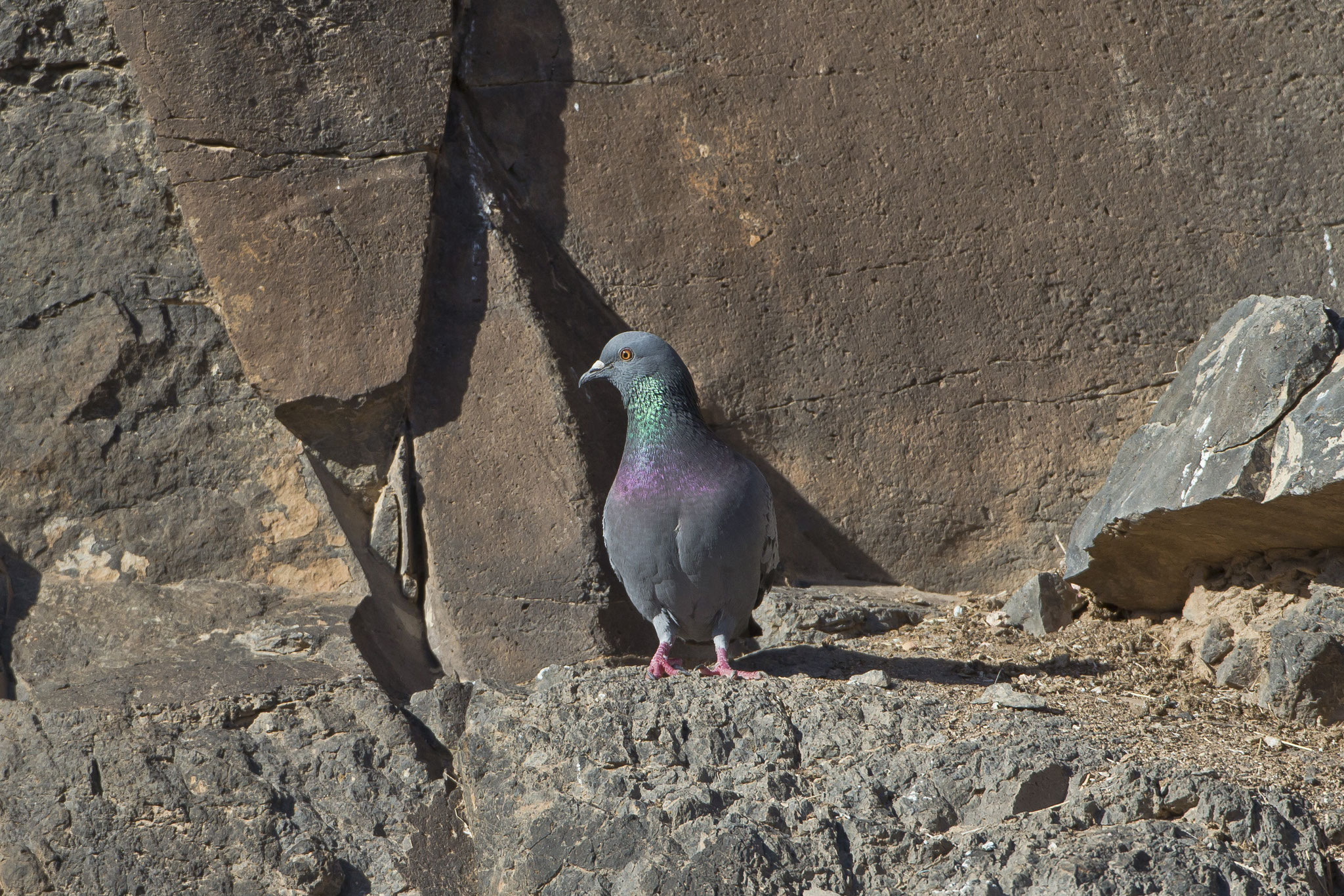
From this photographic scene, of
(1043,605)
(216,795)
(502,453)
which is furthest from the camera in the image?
(502,453)

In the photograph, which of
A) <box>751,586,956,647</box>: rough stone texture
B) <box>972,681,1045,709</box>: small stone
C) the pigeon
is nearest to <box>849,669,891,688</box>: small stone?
<box>972,681,1045,709</box>: small stone

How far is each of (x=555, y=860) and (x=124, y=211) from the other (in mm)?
3006

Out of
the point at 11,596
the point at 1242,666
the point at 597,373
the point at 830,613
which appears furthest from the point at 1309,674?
the point at 11,596

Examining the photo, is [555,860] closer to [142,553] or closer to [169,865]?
[169,865]

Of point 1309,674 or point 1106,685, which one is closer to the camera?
point 1309,674

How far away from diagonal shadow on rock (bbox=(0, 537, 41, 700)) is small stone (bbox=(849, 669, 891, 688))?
2.72 meters

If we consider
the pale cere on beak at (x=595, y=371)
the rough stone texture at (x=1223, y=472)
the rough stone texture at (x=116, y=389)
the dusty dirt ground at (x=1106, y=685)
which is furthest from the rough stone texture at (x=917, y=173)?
the rough stone texture at (x=116, y=389)

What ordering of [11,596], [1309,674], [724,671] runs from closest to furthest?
[1309,674] → [724,671] → [11,596]

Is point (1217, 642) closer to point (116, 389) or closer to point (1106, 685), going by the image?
point (1106, 685)

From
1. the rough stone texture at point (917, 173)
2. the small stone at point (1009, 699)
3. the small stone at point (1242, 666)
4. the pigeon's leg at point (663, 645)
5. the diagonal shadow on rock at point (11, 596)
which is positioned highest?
the rough stone texture at point (917, 173)

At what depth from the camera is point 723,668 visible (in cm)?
364

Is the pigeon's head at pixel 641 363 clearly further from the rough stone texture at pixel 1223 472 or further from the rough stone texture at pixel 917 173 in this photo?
the rough stone texture at pixel 1223 472

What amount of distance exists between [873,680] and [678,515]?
76 centimetres

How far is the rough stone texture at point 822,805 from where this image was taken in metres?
2.61
